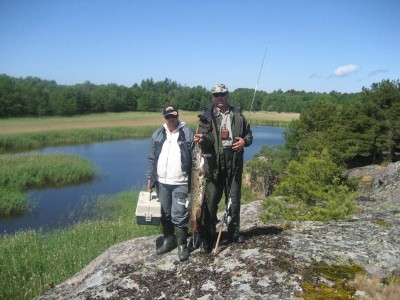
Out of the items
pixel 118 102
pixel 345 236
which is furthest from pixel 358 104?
pixel 118 102

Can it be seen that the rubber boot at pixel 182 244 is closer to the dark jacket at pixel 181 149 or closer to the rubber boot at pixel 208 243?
the rubber boot at pixel 208 243

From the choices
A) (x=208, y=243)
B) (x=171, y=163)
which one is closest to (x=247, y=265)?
(x=208, y=243)

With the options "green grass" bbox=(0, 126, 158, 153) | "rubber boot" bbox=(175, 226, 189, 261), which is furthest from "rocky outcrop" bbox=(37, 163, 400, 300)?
"green grass" bbox=(0, 126, 158, 153)

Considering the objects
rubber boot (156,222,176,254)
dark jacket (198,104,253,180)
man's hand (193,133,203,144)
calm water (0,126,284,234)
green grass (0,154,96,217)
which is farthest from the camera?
green grass (0,154,96,217)

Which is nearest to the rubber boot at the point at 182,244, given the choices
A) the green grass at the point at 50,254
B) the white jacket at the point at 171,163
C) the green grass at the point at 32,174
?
the white jacket at the point at 171,163

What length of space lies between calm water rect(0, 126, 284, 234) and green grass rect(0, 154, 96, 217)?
79 centimetres

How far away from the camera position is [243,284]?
3.93 m

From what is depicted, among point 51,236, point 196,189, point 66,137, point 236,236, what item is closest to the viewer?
A: point 196,189

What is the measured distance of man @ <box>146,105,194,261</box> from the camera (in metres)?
4.85

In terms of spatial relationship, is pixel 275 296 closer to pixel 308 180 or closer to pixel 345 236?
pixel 345 236

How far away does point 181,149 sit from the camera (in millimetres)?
4852

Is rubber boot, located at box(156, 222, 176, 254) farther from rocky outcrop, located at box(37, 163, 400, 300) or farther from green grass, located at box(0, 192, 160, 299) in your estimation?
green grass, located at box(0, 192, 160, 299)

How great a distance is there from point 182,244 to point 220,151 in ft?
4.69

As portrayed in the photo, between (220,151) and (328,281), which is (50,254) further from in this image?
(328,281)
